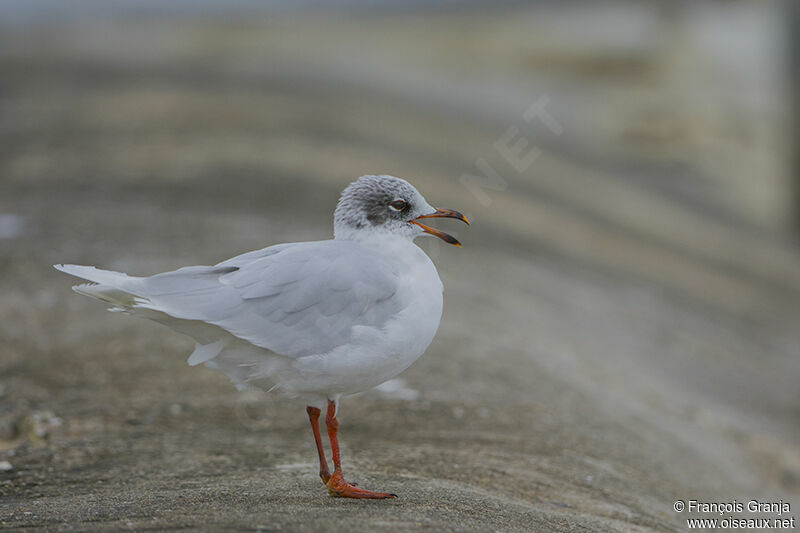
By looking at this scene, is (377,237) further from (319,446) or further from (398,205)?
(319,446)

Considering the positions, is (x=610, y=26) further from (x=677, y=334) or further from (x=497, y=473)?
(x=497, y=473)

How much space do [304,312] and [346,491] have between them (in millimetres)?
898

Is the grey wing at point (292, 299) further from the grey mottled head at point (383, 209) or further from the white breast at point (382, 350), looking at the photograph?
the grey mottled head at point (383, 209)

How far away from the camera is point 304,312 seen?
430cm

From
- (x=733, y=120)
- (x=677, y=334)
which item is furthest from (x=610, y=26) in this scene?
(x=677, y=334)

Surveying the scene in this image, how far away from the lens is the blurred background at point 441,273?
5.44m

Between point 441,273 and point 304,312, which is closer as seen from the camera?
point 304,312

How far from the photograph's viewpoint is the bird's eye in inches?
182

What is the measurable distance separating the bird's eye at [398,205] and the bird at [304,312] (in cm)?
25

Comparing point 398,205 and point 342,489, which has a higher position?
point 398,205

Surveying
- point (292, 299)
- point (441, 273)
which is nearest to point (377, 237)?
point (292, 299)

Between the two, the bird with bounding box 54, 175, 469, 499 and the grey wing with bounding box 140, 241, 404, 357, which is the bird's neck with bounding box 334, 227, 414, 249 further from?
the grey wing with bounding box 140, 241, 404, 357

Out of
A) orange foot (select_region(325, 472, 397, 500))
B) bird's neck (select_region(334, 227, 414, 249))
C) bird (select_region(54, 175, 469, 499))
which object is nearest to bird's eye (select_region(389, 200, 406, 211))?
bird's neck (select_region(334, 227, 414, 249))

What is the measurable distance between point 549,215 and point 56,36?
1439 centimetres
